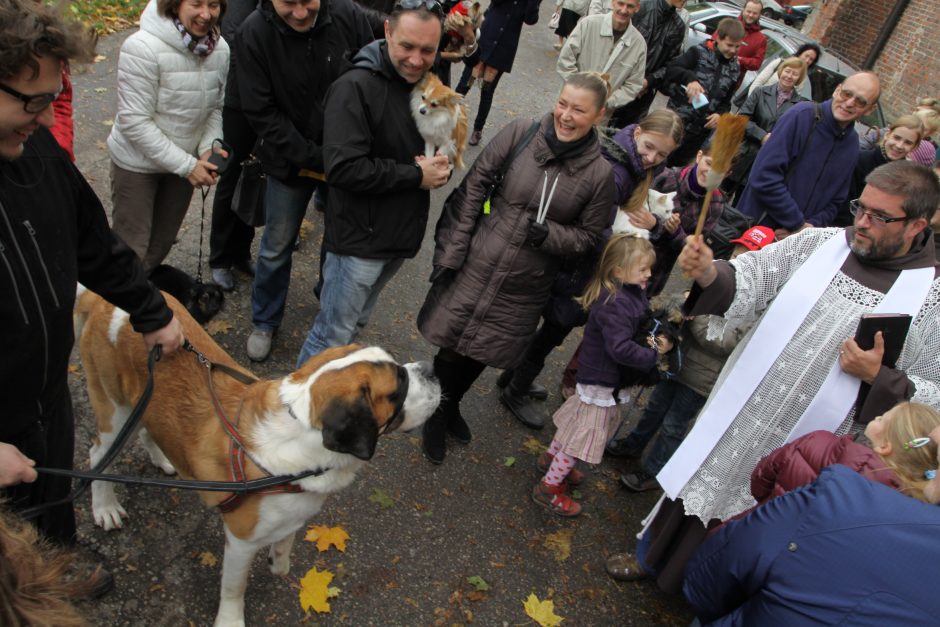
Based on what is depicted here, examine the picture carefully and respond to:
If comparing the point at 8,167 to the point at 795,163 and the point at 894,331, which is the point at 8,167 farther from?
the point at 795,163

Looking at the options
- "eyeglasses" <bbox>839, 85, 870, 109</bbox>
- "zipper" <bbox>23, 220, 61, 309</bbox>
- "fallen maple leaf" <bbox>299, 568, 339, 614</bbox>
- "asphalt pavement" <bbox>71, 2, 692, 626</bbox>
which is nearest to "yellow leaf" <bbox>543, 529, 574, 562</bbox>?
"asphalt pavement" <bbox>71, 2, 692, 626</bbox>

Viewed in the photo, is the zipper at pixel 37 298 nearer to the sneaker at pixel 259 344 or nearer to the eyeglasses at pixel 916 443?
the sneaker at pixel 259 344

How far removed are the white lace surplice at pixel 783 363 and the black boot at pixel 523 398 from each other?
1645 millimetres

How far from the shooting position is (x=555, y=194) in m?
3.69

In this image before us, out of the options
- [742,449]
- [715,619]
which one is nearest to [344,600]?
[715,619]

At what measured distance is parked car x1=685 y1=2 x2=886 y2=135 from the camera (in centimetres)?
956

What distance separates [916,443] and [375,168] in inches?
111

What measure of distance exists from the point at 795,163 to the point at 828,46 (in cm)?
1757

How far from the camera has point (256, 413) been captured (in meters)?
2.84

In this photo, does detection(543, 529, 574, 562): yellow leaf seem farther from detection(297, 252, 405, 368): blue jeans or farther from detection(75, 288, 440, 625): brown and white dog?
detection(297, 252, 405, 368): blue jeans

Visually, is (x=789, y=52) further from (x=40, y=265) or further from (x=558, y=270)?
(x=40, y=265)

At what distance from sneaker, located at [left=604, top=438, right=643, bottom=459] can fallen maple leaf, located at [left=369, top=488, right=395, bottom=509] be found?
71.4 inches

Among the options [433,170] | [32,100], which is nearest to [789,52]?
[433,170]

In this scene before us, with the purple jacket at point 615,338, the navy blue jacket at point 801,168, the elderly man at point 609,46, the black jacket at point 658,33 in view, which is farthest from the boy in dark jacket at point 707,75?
the purple jacket at point 615,338
